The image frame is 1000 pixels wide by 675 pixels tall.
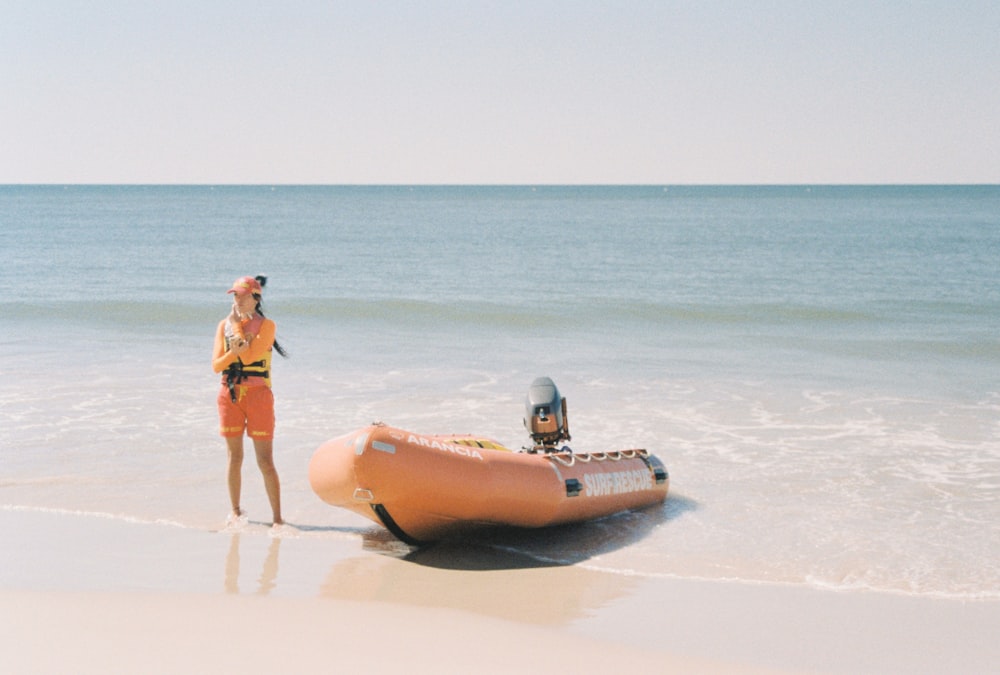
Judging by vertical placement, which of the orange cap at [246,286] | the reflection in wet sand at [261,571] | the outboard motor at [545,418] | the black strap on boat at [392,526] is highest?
the orange cap at [246,286]

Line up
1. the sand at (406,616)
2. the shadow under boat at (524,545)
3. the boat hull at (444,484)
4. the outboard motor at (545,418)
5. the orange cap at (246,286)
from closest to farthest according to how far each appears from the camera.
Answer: the sand at (406,616), the boat hull at (444,484), the shadow under boat at (524,545), the orange cap at (246,286), the outboard motor at (545,418)

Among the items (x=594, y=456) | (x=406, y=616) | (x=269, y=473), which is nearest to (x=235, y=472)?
(x=269, y=473)

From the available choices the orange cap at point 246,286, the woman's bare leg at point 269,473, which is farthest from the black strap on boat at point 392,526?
the orange cap at point 246,286

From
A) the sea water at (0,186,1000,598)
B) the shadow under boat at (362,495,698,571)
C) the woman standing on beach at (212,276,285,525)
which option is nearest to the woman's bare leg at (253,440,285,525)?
the woman standing on beach at (212,276,285,525)

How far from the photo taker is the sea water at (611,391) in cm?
666

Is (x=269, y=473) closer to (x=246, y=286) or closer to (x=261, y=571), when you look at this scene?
(x=261, y=571)

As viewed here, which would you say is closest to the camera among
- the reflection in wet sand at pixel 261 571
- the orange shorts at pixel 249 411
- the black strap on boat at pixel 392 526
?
→ the reflection in wet sand at pixel 261 571

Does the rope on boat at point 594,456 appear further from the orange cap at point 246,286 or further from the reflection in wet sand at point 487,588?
the orange cap at point 246,286

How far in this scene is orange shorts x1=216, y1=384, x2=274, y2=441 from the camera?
258 inches

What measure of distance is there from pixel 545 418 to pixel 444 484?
57.6 inches

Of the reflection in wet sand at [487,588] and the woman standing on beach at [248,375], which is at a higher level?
the woman standing on beach at [248,375]

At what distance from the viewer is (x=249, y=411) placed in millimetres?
6551

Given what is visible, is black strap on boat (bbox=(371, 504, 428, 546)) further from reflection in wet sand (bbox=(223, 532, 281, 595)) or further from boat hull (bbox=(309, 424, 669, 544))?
reflection in wet sand (bbox=(223, 532, 281, 595))

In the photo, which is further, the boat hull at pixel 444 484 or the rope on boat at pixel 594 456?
the rope on boat at pixel 594 456
